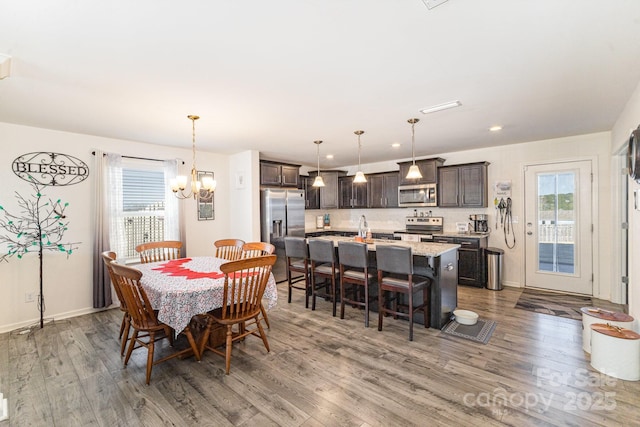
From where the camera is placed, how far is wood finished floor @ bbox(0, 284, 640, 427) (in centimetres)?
196

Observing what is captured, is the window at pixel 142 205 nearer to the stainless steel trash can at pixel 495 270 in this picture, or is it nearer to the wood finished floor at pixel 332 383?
the wood finished floor at pixel 332 383

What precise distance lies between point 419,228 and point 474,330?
114 inches

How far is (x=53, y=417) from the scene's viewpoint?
6.59ft

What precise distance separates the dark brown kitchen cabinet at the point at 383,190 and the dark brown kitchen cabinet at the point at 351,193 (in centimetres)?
16

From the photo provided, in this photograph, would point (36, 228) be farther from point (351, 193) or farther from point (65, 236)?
point (351, 193)

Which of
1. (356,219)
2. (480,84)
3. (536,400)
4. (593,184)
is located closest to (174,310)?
(536,400)

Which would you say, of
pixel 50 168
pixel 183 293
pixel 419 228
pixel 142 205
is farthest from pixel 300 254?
pixel 50 168

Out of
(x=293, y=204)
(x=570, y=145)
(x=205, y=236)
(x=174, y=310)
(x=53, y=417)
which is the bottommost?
(x=53, y=417)

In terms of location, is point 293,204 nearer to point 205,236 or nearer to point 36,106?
point 205,236

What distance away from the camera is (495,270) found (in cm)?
481

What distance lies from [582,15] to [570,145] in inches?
149

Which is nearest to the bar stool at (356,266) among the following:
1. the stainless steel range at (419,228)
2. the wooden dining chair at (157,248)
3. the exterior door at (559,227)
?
the stainless steel range at (419,228)

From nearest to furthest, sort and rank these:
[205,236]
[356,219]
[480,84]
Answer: [480,84] < [205,236] < [356,219]

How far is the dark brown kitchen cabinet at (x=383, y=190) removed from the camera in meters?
6.27
